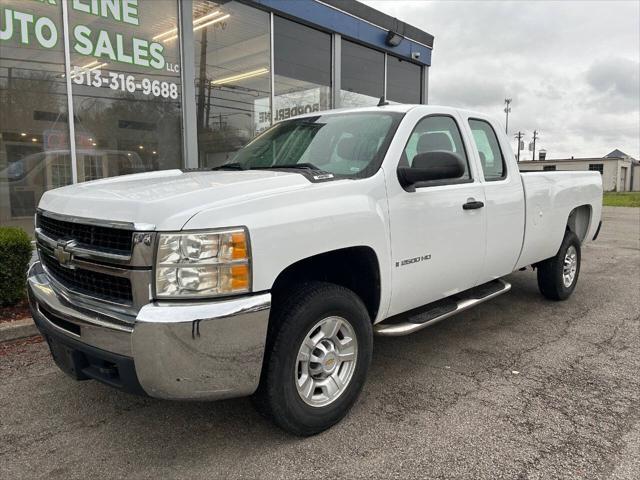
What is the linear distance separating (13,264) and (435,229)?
12.6 feet

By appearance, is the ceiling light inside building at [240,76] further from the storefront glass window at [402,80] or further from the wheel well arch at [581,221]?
the wheel well arch at [581,221]

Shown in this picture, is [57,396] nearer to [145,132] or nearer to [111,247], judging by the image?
[111,247]

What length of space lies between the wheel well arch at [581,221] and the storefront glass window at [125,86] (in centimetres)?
602

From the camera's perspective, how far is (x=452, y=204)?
3566 mm

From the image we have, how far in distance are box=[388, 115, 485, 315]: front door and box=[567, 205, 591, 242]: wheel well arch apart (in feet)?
8.11

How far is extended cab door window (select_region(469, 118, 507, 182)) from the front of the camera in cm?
422

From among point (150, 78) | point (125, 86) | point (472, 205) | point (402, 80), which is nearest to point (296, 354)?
point (472, 205)

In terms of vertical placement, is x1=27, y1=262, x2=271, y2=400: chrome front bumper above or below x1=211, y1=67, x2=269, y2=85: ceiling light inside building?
below

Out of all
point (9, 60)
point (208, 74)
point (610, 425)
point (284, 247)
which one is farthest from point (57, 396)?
point (208, 74)

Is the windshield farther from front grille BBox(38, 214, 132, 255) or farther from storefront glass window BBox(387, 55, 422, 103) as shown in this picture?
storefront glass window BBox(387, 55, 422, 103)

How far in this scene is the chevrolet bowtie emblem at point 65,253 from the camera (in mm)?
2547

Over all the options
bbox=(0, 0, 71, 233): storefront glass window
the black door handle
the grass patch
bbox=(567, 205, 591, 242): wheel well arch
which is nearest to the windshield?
the black door handle

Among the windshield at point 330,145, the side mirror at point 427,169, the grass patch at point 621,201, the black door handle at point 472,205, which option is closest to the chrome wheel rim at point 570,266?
the black door handle at point 472,205

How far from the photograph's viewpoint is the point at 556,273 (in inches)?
214
